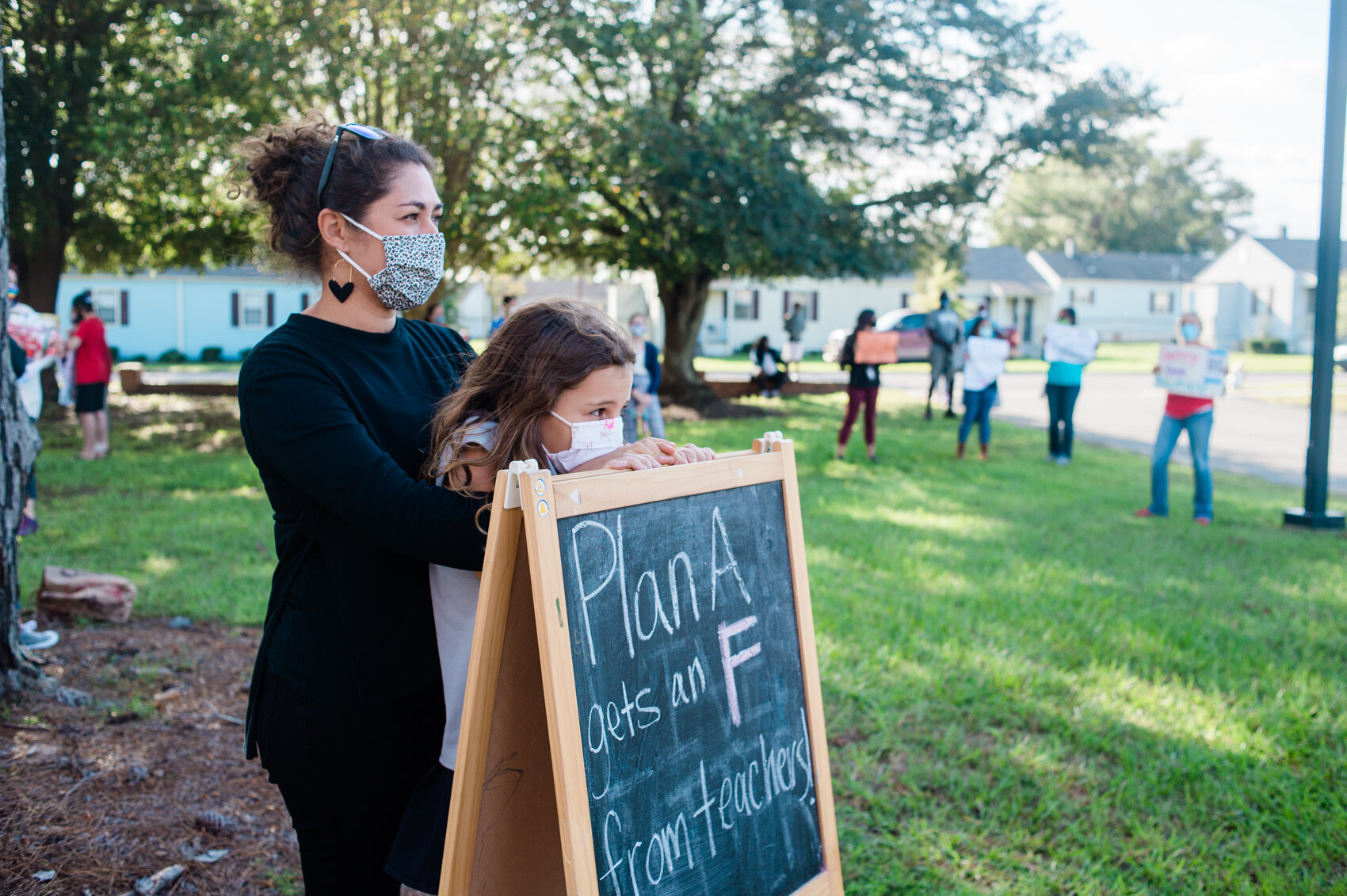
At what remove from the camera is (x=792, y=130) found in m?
17.3

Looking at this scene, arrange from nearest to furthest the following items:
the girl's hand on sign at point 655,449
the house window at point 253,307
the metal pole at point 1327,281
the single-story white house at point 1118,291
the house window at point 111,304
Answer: the girl's hand on sign at point 655,449
the metal pole at point 1327,281
the house window at point 111,304
the house window at point 253,307
the single-story white house at point 1118,291

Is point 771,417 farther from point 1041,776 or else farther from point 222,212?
point 1041,776

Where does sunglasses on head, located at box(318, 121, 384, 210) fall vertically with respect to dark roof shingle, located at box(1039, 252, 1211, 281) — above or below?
below

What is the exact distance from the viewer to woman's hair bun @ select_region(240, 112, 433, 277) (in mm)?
1941

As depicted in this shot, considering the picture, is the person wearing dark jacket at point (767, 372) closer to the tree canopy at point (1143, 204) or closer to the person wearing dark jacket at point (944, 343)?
the person wearing dark jacket at point (944, 343)

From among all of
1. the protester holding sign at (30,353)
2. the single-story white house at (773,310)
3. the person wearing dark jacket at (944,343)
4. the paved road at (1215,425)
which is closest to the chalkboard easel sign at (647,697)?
the protester holding sign at (30,353)

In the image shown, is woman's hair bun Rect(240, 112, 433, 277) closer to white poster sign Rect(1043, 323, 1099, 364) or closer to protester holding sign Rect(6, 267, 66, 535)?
protester holding sign Rect(6, 267, 66, 535)

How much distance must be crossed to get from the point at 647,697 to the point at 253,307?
40.5 metres

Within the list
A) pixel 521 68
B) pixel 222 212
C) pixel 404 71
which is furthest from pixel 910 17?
pixel 222 212

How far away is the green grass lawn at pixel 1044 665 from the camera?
10.8 feet

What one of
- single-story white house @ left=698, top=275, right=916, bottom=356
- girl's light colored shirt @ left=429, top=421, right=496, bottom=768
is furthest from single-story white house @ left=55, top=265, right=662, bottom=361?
girl's light colored shirt @ left=429, top=421, right=496, bottom=768

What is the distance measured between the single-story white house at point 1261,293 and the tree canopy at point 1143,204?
643 inches

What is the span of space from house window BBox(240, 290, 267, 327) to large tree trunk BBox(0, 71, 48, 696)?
37.6 m

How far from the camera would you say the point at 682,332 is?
19.5m
